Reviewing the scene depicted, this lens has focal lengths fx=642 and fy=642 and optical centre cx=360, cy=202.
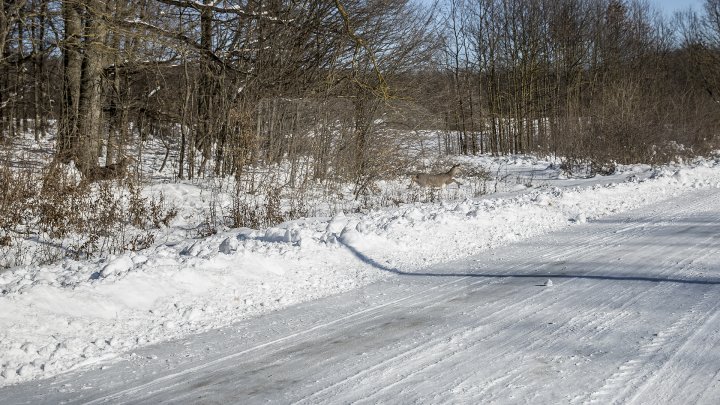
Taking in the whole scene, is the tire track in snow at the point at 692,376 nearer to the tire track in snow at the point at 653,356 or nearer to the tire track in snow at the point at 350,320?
the tire track in snow at the point at 653,356

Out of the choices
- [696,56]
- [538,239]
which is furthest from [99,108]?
[696,56]

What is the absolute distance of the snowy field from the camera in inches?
201

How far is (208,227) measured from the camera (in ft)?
37.3

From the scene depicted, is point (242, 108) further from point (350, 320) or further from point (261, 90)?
point (350, 320)

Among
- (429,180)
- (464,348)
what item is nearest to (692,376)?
(464,348)

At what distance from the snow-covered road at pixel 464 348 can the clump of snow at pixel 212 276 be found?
37cm

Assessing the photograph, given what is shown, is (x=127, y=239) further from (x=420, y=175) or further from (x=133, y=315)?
(x=420, y=175)

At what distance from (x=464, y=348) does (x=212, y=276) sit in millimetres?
3093

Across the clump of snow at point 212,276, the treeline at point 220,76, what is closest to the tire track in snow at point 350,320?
the clump of snow at point 212,276

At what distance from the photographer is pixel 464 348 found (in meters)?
4.81

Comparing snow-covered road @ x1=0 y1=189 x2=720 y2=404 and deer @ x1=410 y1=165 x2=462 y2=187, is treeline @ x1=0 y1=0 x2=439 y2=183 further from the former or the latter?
snow-covered road @ x1=0 y1=189 x2=720 y2=404

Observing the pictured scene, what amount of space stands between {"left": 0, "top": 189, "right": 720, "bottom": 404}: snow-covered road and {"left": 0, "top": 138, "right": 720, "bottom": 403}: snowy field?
167 millimetres

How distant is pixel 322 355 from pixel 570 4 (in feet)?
138

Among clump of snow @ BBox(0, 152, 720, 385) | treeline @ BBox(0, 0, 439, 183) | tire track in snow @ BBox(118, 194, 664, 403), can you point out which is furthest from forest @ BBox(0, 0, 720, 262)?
tire track in snow @ BBox(118, 194, 664, 403)
